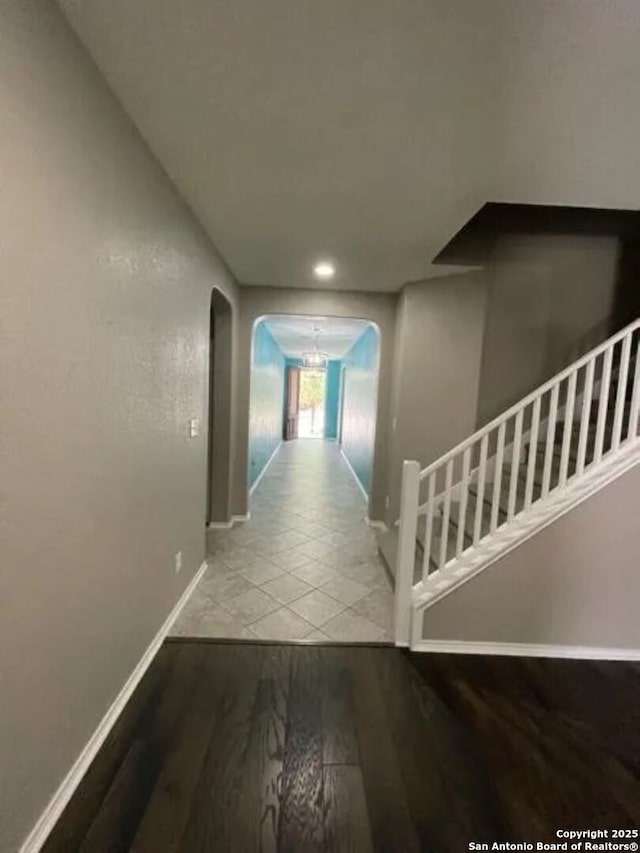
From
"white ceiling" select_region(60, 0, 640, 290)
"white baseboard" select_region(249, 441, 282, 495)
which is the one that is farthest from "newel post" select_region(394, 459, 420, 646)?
"white baseboard" select_region(249, 441, 282, 495)

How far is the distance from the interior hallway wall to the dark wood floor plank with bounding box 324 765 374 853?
10.4 feet

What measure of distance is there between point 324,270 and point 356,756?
3.32 meters

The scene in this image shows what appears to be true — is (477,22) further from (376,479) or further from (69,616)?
(376,479)

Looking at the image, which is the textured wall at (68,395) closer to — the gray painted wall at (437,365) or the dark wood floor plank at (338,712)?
the dark wood floor plank at (338,712)

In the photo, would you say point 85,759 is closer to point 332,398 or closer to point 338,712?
point 338,712

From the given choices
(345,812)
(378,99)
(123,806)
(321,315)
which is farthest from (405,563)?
(321,315)

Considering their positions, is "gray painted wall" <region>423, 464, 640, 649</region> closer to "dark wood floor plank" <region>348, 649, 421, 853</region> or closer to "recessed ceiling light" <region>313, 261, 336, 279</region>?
"dark wood floor plank" <region>348, 649, 421, 853</region>

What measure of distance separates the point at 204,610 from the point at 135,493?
117 cm

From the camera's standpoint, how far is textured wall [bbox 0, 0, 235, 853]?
1.10m

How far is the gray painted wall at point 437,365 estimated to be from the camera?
12.1ft

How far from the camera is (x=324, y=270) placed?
3604 mm

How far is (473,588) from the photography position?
2.28m

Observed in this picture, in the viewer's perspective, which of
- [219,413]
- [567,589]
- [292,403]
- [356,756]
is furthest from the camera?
[292,403]

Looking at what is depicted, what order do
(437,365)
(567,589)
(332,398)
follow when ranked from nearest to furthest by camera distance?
(567,589)
(437,365)
(332,398)
